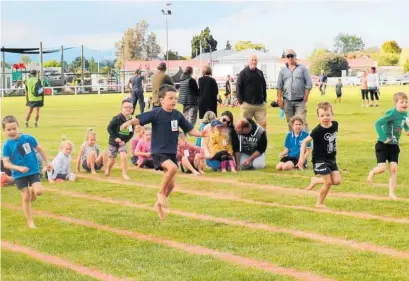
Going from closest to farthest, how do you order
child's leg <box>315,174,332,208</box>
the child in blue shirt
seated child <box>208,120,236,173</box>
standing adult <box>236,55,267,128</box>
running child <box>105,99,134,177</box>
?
child's leg <box>315,174,332,208</box> → running child <box>105,99,134,177</box> → the child in blue shirt → seated child <box>208,120,236,173</box> → standing adult <box>236,55,267,128</box>

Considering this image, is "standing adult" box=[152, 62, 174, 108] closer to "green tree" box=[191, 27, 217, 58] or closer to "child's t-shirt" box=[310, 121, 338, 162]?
"child's t-shirt" box=[310, 121, 338, 162]

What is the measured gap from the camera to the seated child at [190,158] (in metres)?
15.0

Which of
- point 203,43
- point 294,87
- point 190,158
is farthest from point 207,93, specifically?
point 203,43

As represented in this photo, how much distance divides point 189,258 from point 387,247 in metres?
2.13

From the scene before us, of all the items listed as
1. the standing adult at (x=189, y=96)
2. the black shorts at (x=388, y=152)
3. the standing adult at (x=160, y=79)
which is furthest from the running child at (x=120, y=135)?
the standing adult at (x=160, y=79)

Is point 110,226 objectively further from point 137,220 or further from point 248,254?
point 248,254

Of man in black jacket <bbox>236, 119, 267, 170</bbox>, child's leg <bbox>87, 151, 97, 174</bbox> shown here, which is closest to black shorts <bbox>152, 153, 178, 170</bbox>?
man in black jacket <bbox>236, 119, 267, 170</bbox>

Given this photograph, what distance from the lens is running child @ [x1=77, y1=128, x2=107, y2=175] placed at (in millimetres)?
15477

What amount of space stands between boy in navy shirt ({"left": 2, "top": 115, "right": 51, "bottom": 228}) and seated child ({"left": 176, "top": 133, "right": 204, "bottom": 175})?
4.78 metres

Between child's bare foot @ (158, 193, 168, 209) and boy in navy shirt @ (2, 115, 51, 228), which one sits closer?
boy in navy shirt @ (2, 115, 51, 228)

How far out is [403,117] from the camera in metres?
11.8

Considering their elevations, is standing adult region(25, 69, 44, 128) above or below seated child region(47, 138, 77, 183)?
above

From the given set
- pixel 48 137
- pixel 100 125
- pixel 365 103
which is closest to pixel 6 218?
pixel 48 137

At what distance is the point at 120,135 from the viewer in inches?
587
